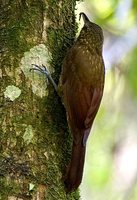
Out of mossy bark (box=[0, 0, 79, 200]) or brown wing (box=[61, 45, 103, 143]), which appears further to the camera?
brown wing (box=[61, 45, 103, 143])

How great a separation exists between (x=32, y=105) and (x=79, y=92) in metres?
0.34

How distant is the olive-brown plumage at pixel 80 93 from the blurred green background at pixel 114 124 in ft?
Answer: 6.85

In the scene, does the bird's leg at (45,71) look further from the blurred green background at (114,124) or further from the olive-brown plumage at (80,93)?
the blurred green background at (114,124)

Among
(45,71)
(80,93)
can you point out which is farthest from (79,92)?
(45,71)

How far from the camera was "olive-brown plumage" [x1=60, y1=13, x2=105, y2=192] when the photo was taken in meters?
3.26

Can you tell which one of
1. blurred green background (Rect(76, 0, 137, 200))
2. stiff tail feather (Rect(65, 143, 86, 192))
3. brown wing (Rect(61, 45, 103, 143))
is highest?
blurred green background (Rect(76, 0, 137, 200))

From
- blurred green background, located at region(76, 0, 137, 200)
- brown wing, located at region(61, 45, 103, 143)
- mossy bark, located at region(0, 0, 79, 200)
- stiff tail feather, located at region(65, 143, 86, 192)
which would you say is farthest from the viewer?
blurred green background, located at region(76, 0, 137, 200)

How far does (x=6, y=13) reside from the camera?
3.42 m

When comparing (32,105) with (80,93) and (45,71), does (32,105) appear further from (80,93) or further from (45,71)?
(80,93)

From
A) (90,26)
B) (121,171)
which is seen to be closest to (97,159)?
(121,171)

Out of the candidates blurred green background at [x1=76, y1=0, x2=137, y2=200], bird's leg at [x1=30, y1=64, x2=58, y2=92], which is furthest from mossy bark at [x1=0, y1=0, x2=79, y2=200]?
blurred green background at [x1=76, y1=0, x2=137, y2=200]

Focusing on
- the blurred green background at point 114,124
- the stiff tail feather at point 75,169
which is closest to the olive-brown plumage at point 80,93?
the stiff tail feather at point 75,169

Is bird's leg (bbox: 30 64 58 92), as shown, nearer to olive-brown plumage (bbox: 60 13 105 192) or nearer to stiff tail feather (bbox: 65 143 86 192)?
olive-brown plumage (bbox: 60 13 105 192)

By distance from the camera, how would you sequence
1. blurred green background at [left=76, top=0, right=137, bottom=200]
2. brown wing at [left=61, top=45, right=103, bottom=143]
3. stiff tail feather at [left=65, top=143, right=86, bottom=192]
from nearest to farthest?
stiff tail feather at [left=65, top=143, right=86, bottom=192] < brown wing at [left=61, top=45, right=103, bottom=143] < blurred green background at [left=76, top=0, right=137, bottom=200]
